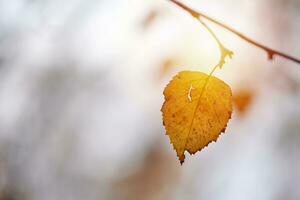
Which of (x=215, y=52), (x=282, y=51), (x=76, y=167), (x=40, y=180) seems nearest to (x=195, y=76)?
(x=215, y=52)

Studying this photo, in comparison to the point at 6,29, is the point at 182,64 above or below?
below

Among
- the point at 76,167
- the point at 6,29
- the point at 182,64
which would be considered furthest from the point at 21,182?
the point at 182,64

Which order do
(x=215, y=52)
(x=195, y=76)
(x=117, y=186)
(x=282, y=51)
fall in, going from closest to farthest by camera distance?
1. (x=195, y=76)
2. (x=215, y=52)
3. (x=282, y=51)
4. (x=117, y=186)

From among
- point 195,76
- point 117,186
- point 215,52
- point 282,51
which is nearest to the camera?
point 195,76

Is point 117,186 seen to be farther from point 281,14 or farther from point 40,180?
point 281,14

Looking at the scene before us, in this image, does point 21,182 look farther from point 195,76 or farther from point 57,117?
point 195,76

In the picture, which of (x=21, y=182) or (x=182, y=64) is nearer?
(x=182, y=64)

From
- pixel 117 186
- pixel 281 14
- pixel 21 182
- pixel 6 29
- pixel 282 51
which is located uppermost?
pixel 6 29
